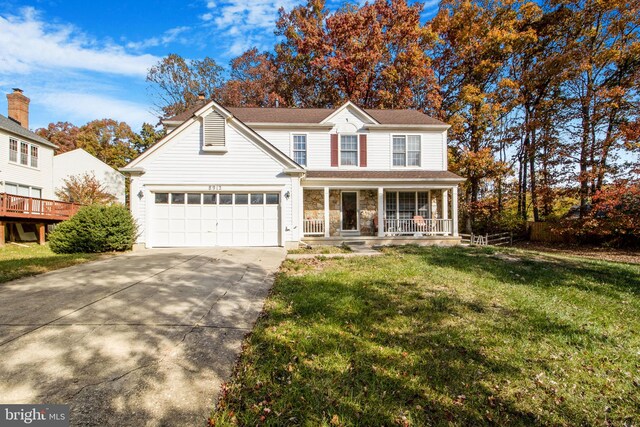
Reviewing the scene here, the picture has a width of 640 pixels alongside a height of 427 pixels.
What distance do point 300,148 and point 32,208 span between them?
13.6 meters

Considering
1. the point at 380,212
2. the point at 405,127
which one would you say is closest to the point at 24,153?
the point at 380,212

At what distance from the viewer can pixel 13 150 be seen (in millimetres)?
17656

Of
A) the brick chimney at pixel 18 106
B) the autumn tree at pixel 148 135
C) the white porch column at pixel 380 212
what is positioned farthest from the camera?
the autumn tree at pixel 148 135

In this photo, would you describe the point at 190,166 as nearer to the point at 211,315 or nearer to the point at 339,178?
the point at 339,178

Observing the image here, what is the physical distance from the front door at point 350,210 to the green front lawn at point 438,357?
9736 millimetres

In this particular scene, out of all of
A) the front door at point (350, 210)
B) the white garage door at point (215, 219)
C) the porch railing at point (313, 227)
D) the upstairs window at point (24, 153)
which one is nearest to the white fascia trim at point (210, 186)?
the white garage door at point (215, 219)

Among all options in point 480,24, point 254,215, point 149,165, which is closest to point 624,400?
point 254,215

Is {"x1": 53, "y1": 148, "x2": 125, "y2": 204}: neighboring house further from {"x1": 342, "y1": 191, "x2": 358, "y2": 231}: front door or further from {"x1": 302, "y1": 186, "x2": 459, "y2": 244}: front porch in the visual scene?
{"x1": 342, "y1": 191, "x2": 358, "y2": 231}: front door

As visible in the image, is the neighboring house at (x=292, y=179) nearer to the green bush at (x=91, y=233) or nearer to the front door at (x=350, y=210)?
the front door at (x=350, y=210)

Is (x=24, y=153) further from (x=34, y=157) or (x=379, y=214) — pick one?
(x=379, y=214)

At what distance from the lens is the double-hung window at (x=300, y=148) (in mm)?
15484

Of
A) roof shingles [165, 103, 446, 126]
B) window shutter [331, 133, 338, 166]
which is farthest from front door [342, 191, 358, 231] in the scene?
roof shingles [165, 103, 446, 126]

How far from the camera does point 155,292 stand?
17.9 feet

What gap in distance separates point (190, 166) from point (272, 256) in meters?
5.49
